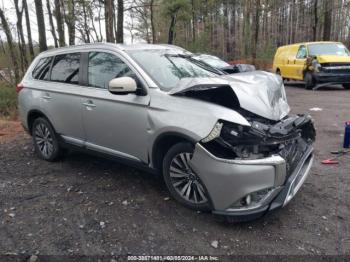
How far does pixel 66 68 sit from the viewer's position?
203 inches

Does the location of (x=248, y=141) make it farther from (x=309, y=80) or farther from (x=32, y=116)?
(x=309, y=80)

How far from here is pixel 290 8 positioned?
125 feet

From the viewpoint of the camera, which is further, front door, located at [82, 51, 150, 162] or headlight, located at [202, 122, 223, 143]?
front door, located at [82, 51, 150, 162]

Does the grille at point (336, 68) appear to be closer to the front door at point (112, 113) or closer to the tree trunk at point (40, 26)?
the tree trunk at point (40, 26)

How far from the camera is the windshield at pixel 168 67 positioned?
4133 mm

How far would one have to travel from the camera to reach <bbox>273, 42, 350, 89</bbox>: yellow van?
12.9 metres

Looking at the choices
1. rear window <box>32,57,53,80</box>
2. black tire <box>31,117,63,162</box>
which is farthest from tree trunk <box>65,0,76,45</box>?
black tire <box>31,117,63,162</box>

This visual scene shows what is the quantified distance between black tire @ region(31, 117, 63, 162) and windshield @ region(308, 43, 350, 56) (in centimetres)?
1141

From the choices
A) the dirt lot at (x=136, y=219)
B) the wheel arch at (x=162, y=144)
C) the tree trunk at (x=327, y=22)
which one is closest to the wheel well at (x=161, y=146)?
the wheel arch at (x=162, y=144)

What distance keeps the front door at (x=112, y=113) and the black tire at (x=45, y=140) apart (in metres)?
0.92

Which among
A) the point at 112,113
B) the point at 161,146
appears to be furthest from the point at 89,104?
the point at 161,146

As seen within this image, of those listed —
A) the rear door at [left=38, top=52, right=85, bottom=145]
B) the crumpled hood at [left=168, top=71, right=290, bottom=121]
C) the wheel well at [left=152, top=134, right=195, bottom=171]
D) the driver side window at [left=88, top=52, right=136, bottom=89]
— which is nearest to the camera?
the crumpled hood at [left=168, top=71, right=290, bottom=121]

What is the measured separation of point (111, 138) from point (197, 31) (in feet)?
102

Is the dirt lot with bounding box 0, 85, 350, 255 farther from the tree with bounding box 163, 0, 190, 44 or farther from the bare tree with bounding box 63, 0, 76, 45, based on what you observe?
the tree with bounding box 163, 0, 190, 44
